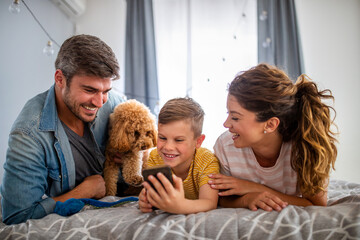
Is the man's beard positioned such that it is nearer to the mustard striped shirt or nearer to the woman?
the mustard striped shirt

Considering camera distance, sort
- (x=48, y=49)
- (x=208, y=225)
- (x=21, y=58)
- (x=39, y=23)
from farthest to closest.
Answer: (x=39, y=23)
(x=21, y=58)
(x=48, y=49)
(x=208, y=225)

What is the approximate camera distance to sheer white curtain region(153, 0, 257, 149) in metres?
3.31

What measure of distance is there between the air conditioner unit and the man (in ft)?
5.91

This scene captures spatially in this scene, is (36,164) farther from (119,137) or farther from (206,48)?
(206,48)

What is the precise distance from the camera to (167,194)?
1053 mm

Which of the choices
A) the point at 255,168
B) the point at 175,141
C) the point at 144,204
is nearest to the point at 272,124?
the point at 255,168

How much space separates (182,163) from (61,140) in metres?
0.69

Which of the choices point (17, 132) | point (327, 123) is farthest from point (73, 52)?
point (327, 123)

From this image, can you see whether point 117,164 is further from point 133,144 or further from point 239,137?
point 239,137

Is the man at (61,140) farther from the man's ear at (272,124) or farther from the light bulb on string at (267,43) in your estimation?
the light bulb on string at (267,43)

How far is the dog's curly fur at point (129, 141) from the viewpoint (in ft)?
5.52

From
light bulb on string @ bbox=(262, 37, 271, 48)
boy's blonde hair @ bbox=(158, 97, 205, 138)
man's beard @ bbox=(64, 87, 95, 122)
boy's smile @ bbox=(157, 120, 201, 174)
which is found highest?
light bulb on string @ bbox=(262, 37, 271, 48)

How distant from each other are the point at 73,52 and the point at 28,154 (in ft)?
1.94

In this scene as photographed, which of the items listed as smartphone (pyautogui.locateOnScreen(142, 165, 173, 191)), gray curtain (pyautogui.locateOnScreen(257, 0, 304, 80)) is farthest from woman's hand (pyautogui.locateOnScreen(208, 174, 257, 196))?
gray curtain (pyautogui.locateOnScreen(257, 0, 304, 80))
